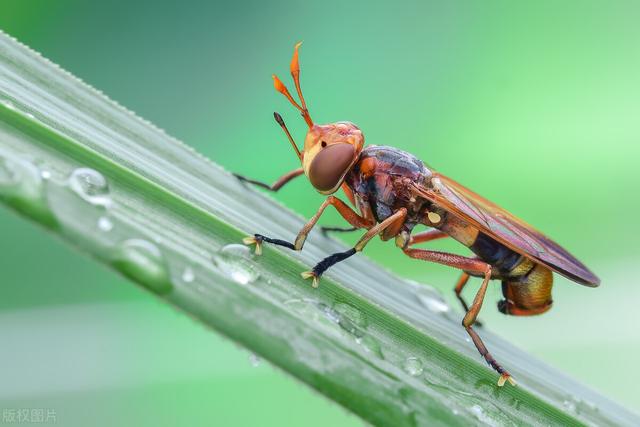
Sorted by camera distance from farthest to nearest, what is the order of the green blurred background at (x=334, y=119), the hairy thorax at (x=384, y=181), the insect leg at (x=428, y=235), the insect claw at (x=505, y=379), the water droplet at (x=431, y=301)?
the green blurred background at (x=334, y=119) → the insect leg at (x=428, y=235) → the hairy thorax at (x=384, y=181) → the water droplet at (x=431, y=301) → the insect claw at (x=505, y=379)

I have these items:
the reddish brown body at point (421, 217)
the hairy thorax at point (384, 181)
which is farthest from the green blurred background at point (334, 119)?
the hairy thorax at point (384, 181)

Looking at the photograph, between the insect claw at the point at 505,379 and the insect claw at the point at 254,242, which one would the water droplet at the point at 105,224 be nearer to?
the insect claw at the point at 254,242

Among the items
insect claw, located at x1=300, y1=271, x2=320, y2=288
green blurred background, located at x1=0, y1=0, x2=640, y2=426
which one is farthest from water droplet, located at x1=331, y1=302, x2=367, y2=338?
green blurred background, located at x1=0, y1=0, x2=640, y2=426

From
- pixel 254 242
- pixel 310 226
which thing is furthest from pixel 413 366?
pixel 310 226

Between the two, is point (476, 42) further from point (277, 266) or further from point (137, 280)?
point (137, 280)

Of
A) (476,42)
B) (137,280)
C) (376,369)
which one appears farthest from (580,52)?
(137,280)

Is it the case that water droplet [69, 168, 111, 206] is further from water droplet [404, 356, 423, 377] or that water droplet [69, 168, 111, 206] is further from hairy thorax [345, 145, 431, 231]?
hairy thorax [345, 145, 431, 231]
